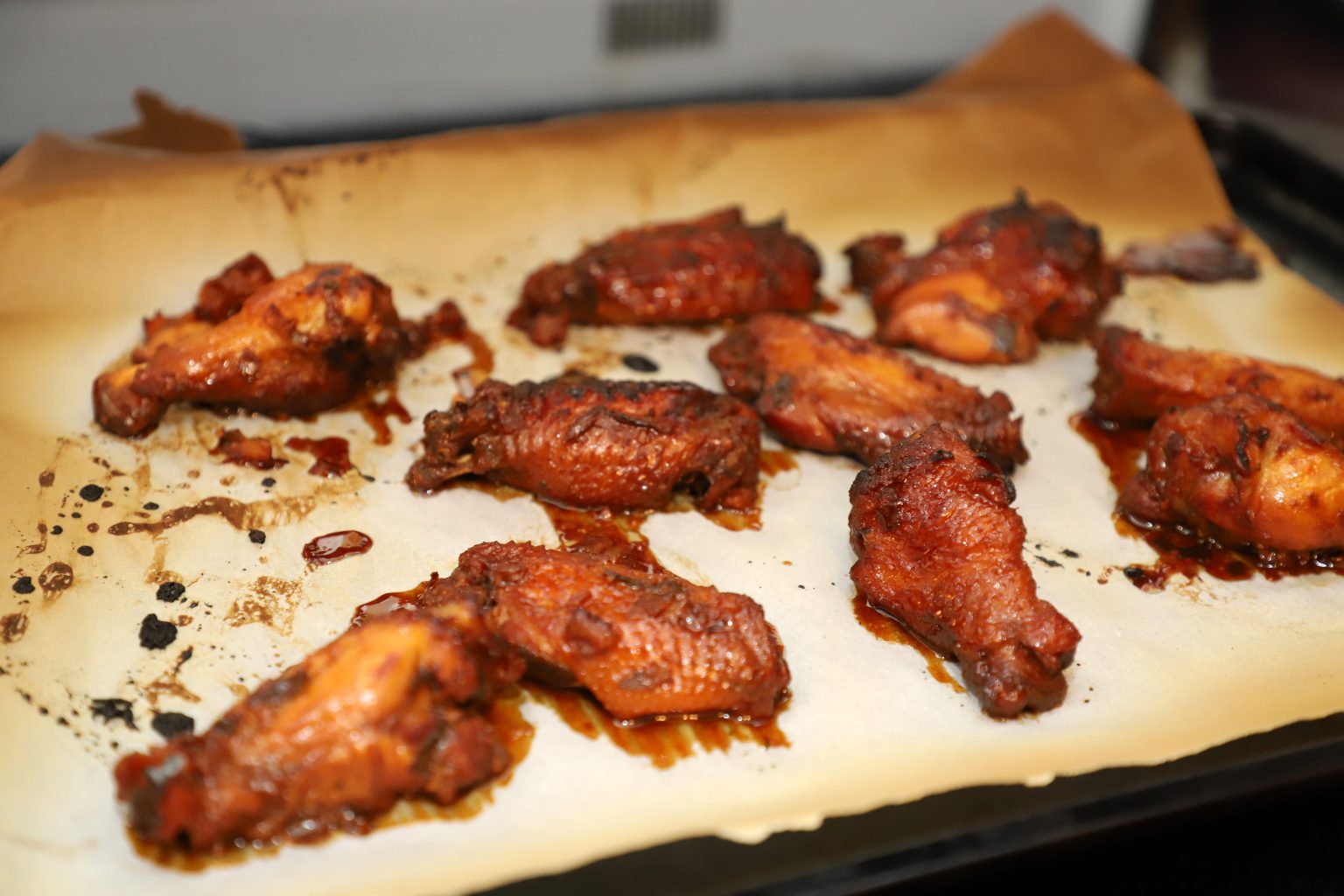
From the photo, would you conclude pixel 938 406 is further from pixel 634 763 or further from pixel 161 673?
pixel 161 673

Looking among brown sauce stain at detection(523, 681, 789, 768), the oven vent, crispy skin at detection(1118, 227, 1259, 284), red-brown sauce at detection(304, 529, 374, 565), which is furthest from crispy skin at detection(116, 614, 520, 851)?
the oven vent

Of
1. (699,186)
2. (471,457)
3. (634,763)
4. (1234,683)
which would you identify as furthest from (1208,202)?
(634,763)

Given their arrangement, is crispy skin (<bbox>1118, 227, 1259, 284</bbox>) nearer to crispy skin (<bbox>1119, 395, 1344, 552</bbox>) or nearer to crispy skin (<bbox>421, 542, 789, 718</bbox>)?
crispy skin (<bbox>1119, 395, 1344, 552</bbox>)

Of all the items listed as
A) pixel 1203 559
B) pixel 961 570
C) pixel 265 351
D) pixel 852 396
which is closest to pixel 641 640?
pixel 961 570

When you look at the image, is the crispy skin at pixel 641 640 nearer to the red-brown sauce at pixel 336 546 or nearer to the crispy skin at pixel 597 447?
the red-brown sauce at pixel 336 546

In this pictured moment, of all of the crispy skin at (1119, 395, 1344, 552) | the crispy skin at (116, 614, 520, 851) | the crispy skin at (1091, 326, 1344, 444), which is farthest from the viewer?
the crispy skin at (1091, 326, 1344, 444)

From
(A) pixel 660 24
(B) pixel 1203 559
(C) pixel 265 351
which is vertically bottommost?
(B) pixel 1203 559

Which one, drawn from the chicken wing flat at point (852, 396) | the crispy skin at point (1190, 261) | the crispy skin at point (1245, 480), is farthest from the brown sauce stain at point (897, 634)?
the crispy skin at point (1190, 261)

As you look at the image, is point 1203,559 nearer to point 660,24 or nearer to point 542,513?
point 542,513
